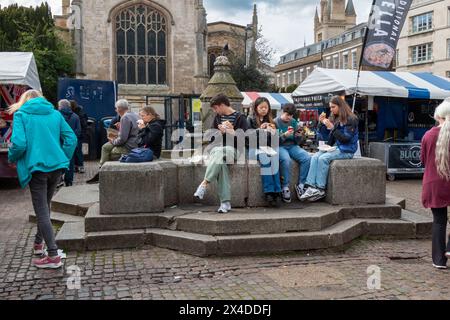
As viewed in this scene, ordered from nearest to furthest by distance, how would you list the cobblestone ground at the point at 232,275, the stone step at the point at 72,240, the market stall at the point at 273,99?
the cobblestone ground at the point at 232,275 < the stone step at the point at 72,240 < the market stall at the point at 273,99

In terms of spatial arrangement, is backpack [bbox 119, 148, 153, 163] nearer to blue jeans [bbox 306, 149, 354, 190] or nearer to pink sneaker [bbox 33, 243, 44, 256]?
pink sneaker [bbox 33, 243, 44, 256]

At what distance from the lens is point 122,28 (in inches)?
1272

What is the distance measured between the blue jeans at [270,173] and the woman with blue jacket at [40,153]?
2560 millimetres

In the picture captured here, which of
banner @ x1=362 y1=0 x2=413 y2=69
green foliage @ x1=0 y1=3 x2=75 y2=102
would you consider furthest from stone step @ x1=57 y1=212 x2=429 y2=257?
green foliage @ x1=0 y1=3 x2=75 y2=102

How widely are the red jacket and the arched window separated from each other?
29.0 meters

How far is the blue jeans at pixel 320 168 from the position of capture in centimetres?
680

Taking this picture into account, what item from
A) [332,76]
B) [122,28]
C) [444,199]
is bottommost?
[444,199]

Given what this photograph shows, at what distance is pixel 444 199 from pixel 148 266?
328 cm

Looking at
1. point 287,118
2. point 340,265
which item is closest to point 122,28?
point 287,118

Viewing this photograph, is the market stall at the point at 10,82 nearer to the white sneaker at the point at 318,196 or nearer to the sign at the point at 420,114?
the white sneaker at the point at 318,196

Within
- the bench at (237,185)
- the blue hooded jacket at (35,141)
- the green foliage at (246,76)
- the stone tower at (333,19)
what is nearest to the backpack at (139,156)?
the bench at (237,185)

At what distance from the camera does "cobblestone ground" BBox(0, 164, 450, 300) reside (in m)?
4.45

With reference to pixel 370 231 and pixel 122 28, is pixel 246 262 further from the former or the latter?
pixel 122 28

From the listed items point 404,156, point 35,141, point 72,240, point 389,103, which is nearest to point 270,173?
point 72,240
